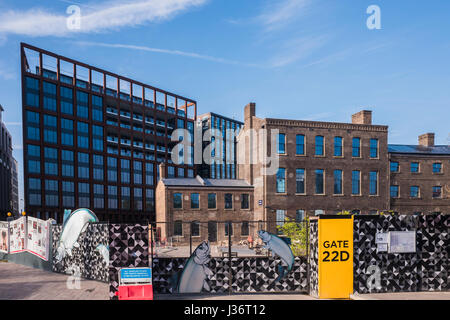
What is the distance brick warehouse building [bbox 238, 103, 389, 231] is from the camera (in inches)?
1538

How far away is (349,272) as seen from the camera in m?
12.5

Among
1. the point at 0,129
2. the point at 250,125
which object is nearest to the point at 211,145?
the point at 0,129

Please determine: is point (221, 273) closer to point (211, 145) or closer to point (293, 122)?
point (293, 122)

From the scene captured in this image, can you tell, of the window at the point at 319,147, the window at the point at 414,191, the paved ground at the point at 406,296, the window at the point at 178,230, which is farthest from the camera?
the window at the point at 414,191

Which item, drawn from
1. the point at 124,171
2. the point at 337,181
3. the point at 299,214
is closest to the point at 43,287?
the point at 299,214

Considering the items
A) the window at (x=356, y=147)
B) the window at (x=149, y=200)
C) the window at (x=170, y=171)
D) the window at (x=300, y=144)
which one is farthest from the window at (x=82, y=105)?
the window at (x=356, y=147)

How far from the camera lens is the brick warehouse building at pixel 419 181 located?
4166 cm

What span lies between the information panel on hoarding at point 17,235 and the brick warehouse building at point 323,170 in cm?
2330

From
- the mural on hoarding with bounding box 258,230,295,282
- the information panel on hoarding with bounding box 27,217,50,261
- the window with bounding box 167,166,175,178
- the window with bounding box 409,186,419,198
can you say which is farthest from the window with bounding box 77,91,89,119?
the mural on hoarding with bounding box 258,230,295,282

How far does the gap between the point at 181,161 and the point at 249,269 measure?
281 ft

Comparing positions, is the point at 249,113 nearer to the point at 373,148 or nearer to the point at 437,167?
the point at 373,148

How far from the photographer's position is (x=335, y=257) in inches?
491

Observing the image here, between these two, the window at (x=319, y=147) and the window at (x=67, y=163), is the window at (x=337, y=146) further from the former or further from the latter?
the window at (x=67, y=163)

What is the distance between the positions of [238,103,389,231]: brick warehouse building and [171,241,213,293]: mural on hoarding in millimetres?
26292
